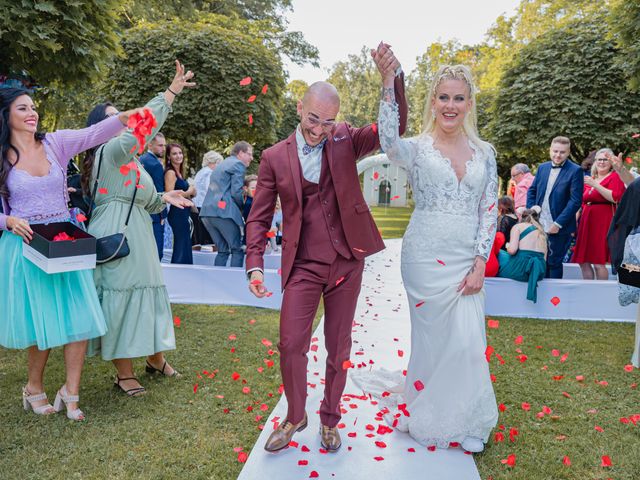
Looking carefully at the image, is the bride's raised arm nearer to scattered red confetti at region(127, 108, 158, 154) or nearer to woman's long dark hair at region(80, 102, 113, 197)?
scattered red confetti at region(127, 108, 158, 154)

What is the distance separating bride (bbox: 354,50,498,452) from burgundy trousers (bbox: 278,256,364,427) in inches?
20.8

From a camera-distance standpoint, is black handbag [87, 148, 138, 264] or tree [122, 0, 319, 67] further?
tree [122, 0, 319, 67]

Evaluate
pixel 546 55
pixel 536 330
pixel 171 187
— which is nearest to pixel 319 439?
pixel 536 330

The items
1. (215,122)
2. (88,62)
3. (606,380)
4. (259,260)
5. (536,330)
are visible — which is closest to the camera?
(259,260)

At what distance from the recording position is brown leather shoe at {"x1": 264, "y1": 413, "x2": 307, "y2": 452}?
Answer: 135 inches

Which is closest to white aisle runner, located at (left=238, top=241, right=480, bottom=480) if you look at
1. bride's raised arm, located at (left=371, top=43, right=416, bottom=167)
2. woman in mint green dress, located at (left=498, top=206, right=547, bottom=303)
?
bride's raised arm, located at (left=371, top=43, right=416, bottom=167)

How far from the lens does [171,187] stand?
755 cm

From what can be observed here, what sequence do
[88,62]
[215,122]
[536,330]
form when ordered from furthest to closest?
[215,122], [536,330], [88,62]

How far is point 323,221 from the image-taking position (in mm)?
3283

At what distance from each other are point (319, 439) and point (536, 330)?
4.01 meters

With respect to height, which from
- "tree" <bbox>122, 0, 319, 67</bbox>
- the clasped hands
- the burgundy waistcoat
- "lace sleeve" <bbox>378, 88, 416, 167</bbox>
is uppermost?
"tree" <bbox>122, 0, 319, 67</bbox>

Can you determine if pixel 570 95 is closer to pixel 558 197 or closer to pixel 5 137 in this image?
pixel 558 197

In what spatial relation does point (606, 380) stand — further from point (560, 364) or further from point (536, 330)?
point (536, 330)

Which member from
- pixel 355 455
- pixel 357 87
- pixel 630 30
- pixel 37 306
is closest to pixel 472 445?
pixel 355 455
